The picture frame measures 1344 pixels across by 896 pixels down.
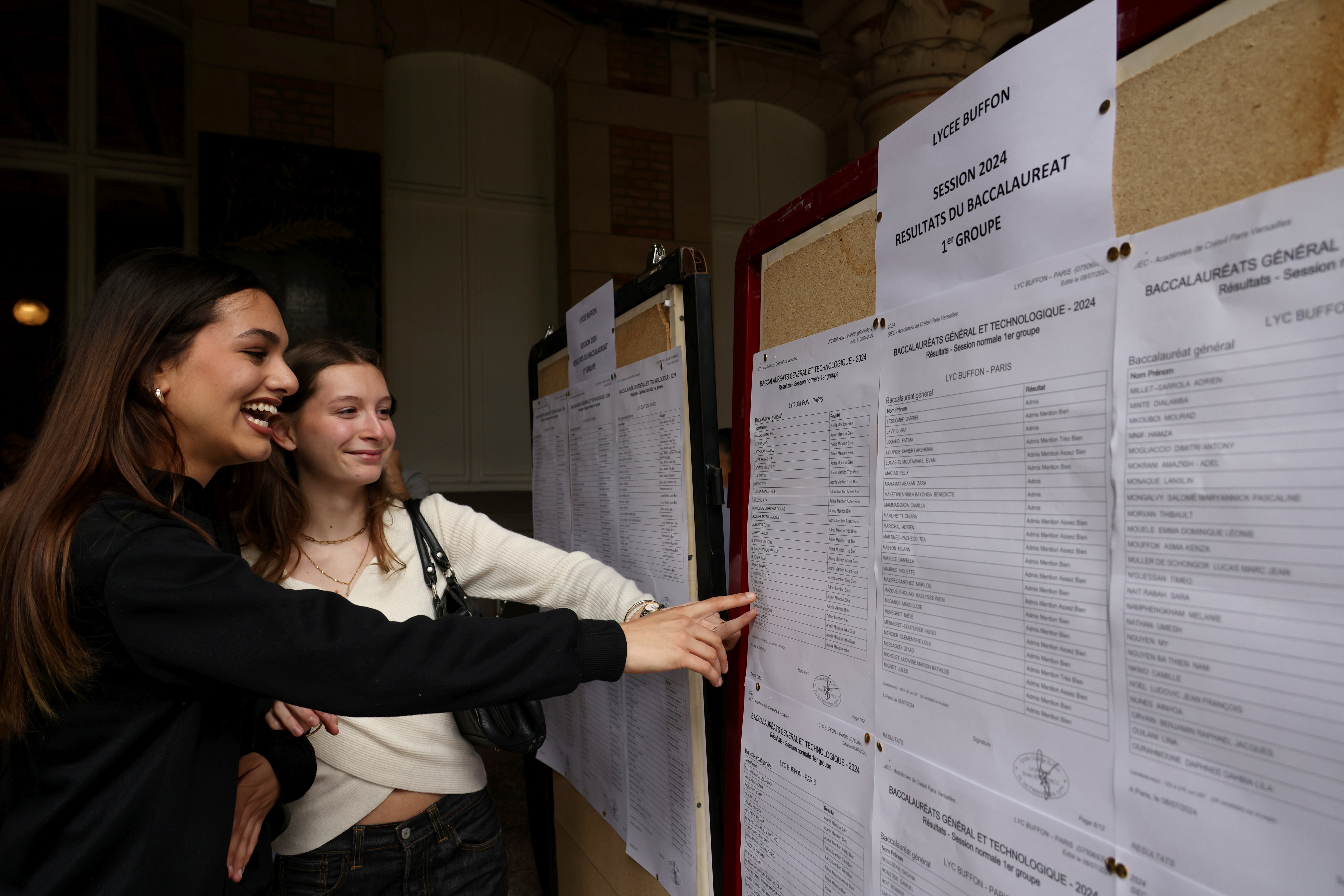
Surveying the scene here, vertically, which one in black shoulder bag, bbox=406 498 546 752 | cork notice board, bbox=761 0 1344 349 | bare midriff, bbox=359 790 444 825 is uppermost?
cork notice board, bbox=761 0 1344 349

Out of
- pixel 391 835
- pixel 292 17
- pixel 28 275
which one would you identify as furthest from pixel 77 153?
pixel 391 835

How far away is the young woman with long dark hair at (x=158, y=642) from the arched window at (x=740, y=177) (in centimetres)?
525

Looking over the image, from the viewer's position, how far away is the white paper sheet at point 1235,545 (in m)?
0.46

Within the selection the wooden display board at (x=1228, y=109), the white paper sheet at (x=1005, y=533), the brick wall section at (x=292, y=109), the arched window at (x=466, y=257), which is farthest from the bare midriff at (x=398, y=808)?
the brick wall section at (x=292, y=109)

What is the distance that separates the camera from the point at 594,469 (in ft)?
5.63

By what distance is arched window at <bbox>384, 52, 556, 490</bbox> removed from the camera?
5.38 metres

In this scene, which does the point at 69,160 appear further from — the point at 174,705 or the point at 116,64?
the point at 174,705

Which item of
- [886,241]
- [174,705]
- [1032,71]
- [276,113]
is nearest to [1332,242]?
[1032,71]

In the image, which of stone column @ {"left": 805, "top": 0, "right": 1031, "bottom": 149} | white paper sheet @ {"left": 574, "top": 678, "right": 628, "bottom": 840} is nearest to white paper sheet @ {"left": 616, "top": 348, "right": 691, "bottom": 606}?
white paper sheet @ {"left": 574, "top": 678, "right": 628, "bottom": 840}

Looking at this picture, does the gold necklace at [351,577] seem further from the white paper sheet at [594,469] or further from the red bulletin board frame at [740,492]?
the red bulletin board frame at [740,492]

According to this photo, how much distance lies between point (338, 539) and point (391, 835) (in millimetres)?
608

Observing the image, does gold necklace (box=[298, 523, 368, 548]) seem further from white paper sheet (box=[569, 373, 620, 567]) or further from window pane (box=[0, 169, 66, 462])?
window pane (box=[0, 169, 66, 462])

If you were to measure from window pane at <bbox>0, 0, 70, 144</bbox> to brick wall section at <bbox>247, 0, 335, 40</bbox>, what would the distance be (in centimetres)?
117

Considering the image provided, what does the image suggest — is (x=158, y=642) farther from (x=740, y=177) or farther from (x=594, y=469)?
(x=740, y=177)
